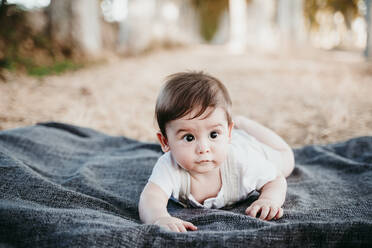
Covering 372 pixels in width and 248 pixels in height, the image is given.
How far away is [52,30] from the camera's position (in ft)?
26.1

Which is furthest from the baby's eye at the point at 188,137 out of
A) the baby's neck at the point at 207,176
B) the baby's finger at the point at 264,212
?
the baby's finger at the point at 264,212

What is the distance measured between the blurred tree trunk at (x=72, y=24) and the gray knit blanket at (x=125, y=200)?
18.8 ft

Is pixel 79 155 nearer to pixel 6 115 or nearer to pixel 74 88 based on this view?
pixel 6 115

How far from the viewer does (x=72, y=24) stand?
7.85 m

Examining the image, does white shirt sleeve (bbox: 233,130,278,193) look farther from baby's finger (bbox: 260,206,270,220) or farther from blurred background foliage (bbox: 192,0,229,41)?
blurred background foliage (bbox: 192,0,229,41)

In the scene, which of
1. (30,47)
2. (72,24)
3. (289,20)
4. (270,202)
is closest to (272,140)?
(270,202)

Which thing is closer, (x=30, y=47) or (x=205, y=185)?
(x=205, y=185)

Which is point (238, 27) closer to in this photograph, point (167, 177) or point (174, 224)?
point (167, 177)

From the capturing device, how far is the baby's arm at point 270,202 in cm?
155

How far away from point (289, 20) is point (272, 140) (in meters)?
15.4

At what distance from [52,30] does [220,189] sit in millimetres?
7572

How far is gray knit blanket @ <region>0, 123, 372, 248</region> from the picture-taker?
50.3 inches

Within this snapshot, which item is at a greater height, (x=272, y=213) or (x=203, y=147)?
(x=203, y=147)

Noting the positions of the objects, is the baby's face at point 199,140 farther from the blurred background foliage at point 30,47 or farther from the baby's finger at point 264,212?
the blurred background foliage at point 30,47
